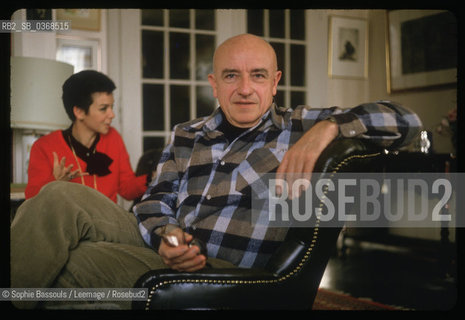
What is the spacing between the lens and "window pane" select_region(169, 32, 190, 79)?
2490 mm

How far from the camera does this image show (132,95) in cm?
241

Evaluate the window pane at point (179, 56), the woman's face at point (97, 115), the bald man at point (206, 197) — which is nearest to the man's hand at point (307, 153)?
the bald man at point (206, 197)

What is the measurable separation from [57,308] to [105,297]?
0.14 metres

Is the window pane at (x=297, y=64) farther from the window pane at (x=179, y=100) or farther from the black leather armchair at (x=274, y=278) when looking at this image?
the black leather armchair at (x=274, y=278)

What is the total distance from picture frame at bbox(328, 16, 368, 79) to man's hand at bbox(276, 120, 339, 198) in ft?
7.28

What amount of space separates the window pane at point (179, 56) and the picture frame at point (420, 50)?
1.39 meters

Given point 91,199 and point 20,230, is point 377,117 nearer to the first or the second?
point 91,199

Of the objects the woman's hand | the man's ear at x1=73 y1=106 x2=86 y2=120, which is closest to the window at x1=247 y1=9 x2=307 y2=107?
the man's ear at x1=73 y1=106 x2=86 y2=120

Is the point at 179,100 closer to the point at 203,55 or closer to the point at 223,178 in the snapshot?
the point at 203,55

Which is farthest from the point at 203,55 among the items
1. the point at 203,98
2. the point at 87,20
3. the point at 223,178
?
the point at 223,178

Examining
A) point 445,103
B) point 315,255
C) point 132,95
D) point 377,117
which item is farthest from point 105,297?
point 445,103

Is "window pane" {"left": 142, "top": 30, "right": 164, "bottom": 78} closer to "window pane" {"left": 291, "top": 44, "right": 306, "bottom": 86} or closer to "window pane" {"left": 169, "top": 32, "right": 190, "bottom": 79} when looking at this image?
"window pane" {"left": 169, "top": 32, "right": 190, "bottom": 79}

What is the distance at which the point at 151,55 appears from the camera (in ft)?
8.08

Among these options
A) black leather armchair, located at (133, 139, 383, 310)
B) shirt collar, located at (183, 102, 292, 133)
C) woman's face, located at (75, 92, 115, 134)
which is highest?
woman's face, located at (75, 92, 115, 134)
